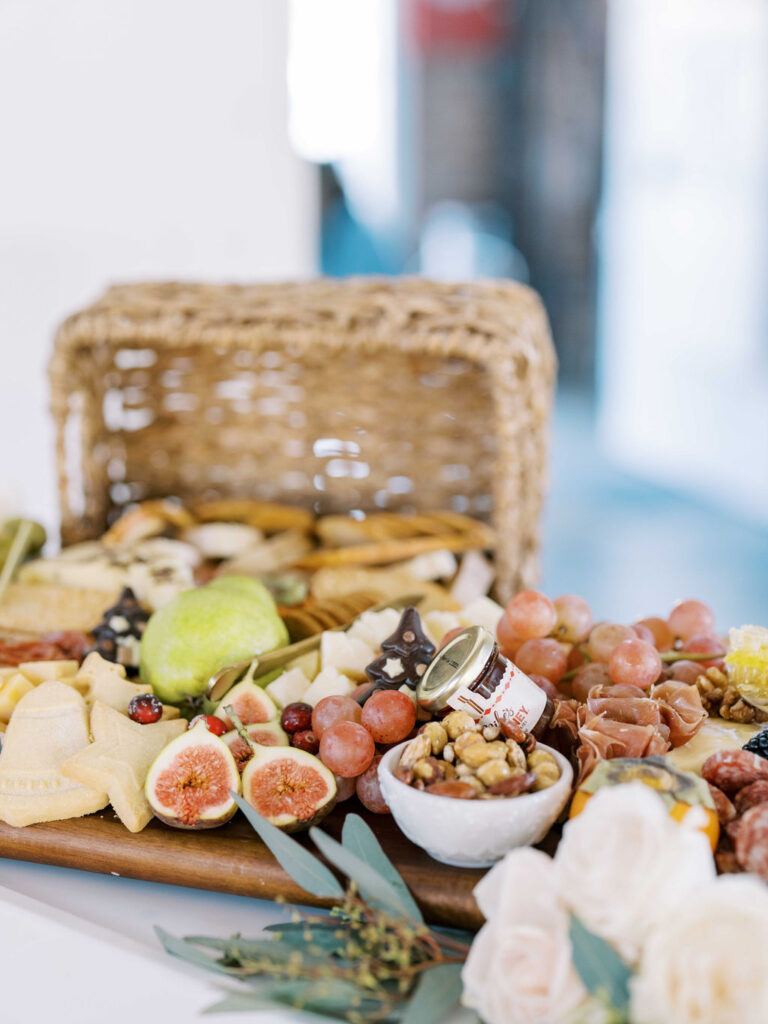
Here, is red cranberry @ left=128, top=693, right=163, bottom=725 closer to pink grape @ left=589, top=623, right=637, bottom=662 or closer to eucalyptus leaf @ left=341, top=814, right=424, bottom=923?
eucalyptus leaf @ left=341, top=814, right=424, bottom=923

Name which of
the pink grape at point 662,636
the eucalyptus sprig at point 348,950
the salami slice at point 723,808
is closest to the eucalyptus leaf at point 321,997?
the eucalyptus sprig at point 348,950

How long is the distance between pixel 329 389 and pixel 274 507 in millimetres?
274

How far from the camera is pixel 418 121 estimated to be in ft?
32.8

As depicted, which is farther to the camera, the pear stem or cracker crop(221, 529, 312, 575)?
cracker crop(221, 529, 312, 575)

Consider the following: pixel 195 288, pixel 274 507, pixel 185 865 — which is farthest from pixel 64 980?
pixel 195 288

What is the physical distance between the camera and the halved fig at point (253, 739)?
994 millimetres

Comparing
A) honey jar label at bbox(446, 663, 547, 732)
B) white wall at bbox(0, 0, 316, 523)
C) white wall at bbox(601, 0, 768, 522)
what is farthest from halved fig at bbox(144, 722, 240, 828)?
white wall at bbox(601, 0, 768, 522)

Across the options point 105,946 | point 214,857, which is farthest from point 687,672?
point 105,946

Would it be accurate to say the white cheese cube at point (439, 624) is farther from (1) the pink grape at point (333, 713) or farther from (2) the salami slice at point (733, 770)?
(2) the salami slice at point (733, 770)

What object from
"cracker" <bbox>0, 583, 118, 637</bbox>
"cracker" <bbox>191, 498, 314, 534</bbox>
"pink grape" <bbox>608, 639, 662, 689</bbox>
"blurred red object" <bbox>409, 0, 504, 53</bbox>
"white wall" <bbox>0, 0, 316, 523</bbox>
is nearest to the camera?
"pink grape" <bbox>608, 639, 662, 689</bbox>

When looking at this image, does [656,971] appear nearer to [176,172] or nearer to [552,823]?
[552,823]

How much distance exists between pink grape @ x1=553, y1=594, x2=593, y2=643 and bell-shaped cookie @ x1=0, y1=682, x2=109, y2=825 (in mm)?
594

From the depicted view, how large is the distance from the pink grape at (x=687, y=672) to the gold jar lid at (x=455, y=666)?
332mm

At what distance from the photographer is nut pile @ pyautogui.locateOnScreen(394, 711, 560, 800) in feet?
2.60
